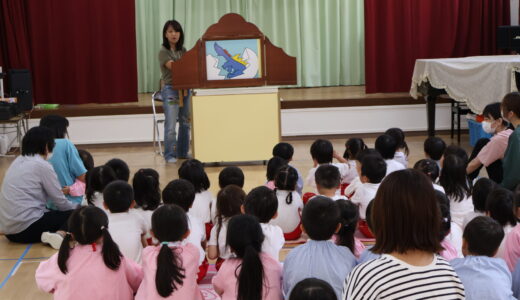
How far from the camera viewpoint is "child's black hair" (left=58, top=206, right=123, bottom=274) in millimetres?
2775

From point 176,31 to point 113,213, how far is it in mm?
3489

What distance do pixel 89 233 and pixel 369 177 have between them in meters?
1.75

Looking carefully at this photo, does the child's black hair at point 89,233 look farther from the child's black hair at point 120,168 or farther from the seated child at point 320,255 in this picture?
the child's black hair at point 120,168

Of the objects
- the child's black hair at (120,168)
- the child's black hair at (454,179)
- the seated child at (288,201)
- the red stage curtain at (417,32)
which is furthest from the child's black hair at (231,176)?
the red stage curtain at (417,32)

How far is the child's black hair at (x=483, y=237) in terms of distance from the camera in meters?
2.35

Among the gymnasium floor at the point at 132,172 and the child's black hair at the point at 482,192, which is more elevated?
the child's black hair at the point at 482,192

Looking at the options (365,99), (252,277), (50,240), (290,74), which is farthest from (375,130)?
(252,277)

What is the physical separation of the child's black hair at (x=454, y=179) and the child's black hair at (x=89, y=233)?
74.5 inches

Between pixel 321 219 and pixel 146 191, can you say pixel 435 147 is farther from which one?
pixel 321 219

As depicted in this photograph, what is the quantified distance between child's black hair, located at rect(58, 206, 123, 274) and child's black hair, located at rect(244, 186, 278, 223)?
2.17 feet

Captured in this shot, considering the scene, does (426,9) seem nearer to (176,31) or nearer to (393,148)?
(176,31)

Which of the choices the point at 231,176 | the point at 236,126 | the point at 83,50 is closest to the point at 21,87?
the point at 83,50

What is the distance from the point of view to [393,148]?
462 cm

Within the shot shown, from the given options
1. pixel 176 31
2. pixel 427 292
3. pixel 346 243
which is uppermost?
pixel 176 31
